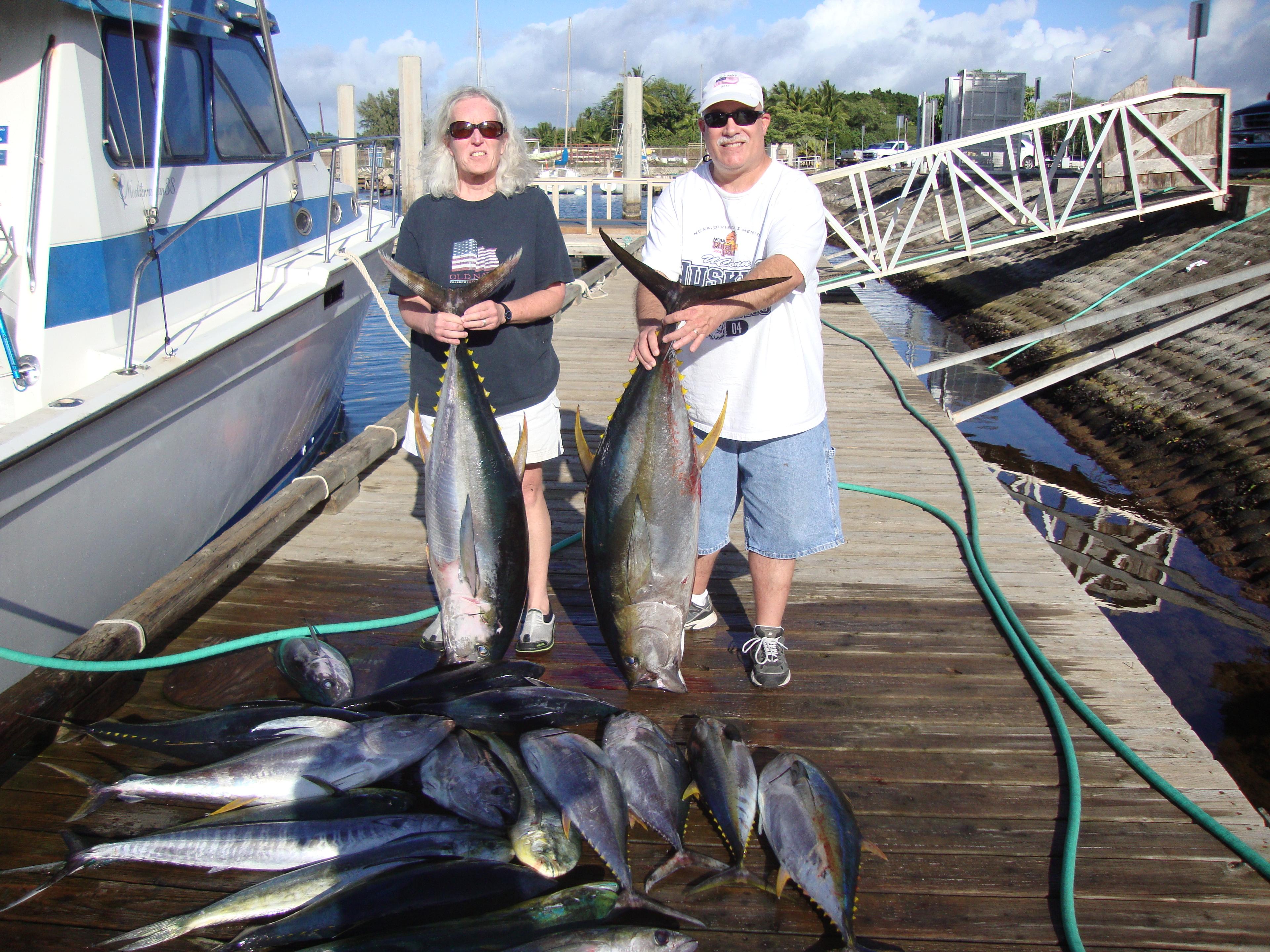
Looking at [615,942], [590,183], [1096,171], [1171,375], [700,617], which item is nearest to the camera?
[615,942]

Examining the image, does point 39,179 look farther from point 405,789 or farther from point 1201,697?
point 1201,697

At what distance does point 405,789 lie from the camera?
80.1 inches

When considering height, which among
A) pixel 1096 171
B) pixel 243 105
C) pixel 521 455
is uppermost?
pixel 1096 171

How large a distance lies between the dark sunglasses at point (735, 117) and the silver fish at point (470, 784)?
178cm

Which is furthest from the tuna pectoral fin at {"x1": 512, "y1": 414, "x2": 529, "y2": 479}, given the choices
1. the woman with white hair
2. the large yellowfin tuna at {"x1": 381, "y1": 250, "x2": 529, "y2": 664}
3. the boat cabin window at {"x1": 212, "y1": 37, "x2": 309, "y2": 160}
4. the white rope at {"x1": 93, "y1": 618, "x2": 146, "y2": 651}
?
the boat cabin window at {"x1": 212, "y1": 37, "x2": 309, "y2": 160}

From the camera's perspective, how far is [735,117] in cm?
225

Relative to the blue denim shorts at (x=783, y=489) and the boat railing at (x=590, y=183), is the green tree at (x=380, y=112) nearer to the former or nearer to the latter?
the boat railing at (x=590, y=183)

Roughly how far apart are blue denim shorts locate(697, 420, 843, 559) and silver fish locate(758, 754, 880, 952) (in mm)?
666

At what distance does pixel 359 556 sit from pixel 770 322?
221cm

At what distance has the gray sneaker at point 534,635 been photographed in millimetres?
2854

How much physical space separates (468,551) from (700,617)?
978 millimetres

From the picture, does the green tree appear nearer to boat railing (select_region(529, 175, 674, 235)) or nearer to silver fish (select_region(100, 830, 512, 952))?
boat railing (select_region(529, 175, 674, 235))

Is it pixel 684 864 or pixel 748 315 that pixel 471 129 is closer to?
pixel 748 315

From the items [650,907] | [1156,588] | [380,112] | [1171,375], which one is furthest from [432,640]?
[380,112]
